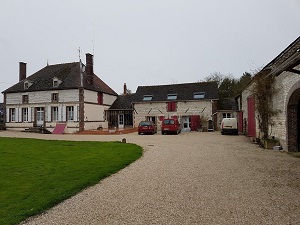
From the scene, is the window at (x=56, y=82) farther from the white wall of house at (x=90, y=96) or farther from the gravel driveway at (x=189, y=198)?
the gravel driveway at (x=189, y=198)

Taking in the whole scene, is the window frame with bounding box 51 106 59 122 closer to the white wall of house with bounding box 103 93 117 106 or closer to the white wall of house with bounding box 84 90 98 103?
the white wall of house with bounding box 84 90 98 103

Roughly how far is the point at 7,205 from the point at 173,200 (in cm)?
→ 285

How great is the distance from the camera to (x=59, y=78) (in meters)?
27.5

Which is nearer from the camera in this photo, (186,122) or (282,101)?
(282,101)

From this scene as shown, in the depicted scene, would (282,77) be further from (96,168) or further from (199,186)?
(96,168)

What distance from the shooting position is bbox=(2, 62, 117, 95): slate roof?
2653cm

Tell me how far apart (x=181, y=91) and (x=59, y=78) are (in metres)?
13.6

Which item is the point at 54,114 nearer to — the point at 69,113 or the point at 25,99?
the point at 69,113

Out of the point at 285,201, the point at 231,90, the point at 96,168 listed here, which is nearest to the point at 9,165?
the point at 96,168

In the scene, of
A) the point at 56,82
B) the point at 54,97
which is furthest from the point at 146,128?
the point at 56,82

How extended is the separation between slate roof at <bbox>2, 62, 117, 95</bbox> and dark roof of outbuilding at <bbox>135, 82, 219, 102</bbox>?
4.47m

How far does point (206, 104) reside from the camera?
2712 centimetres

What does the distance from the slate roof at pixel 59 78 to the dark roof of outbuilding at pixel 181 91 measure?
176 inches

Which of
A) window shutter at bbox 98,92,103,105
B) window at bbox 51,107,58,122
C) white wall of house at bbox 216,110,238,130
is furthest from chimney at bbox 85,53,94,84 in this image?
white wall of house at bbox 216,110,238,130
